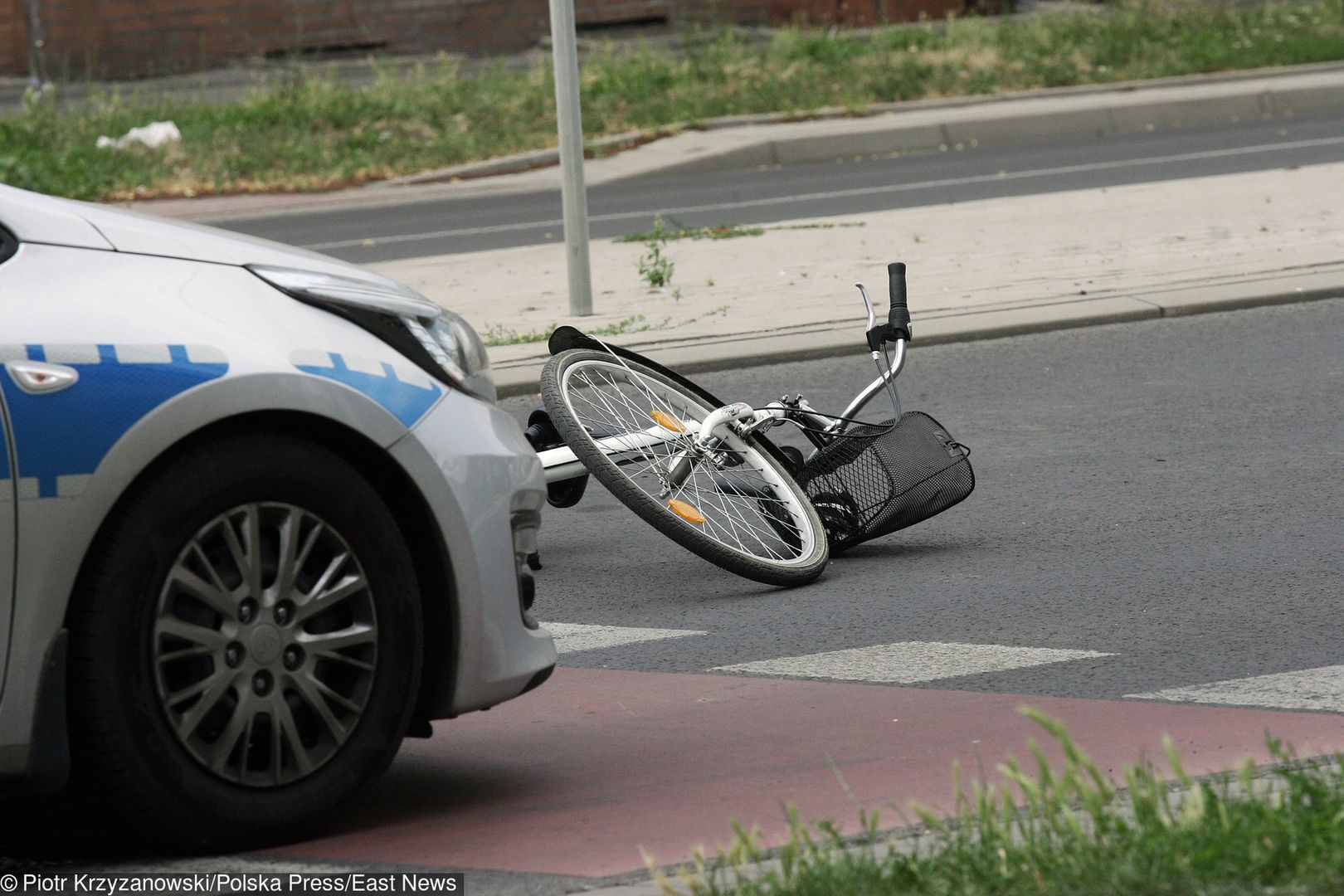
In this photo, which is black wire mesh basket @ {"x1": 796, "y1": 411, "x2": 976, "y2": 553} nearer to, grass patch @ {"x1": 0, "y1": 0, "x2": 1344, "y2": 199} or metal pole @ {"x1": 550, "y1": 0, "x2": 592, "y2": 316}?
metal pole @ {"x1": 550, "y1": 0, "x2": 592, "y2": 316}

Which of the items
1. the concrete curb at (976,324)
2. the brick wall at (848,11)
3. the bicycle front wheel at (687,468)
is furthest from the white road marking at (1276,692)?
the brick wall at (848,11)

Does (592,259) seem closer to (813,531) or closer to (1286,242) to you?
(1286,242)

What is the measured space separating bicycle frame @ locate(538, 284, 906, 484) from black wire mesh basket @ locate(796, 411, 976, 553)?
13 cm

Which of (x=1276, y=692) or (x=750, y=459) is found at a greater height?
(x=750, y=459)

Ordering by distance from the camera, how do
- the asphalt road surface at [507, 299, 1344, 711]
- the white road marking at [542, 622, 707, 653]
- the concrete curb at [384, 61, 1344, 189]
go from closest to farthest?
the asphalt road surface at [507, 299, 1344, 711]
the white road marking at [542, 622, 707, 653]
the concrete curb at [384, 61, 1344, 189]

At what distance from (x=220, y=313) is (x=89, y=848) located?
103cm

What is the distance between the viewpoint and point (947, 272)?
12195mm

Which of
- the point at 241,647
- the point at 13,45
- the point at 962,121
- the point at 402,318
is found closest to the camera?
the point at 241,647

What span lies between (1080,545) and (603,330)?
15.0ft

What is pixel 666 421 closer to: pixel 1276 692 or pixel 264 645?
pixel 1276 692

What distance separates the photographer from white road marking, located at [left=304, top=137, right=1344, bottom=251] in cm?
1636

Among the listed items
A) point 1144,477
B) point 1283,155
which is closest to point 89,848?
point 1144,477

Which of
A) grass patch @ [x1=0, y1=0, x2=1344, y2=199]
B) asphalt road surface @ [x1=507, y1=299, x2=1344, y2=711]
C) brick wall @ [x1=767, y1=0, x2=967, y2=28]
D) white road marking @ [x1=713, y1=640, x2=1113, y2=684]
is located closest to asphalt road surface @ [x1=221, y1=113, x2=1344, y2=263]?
grass patch @ [x1=0, y1=0, x2=1344, y2=199]

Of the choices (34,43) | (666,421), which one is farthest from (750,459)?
(34,43)
